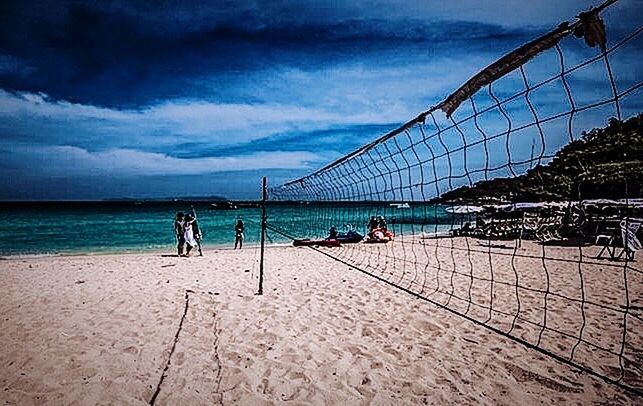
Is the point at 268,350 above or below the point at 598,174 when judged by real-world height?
below

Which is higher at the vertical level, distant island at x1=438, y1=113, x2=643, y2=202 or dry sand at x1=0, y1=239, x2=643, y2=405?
distant island at x1=438, y1=113, x2=643, y2=202

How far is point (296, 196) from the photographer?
13.6 metres

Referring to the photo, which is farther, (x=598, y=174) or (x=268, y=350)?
(x=598, y=174)

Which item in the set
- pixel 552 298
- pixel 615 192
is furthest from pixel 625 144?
pixel 552 298

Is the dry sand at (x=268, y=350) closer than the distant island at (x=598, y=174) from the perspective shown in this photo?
Yes

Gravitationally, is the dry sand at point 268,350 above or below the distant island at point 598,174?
below

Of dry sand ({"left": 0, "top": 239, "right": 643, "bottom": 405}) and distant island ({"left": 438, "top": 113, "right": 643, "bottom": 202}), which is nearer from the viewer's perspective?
dry sand ({"left": 0, "top": 239, "right": 643, "bottom": 405})

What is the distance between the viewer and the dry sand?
3056 mm

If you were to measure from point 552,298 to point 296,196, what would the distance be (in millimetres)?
8958

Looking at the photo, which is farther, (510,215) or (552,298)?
(510,215)

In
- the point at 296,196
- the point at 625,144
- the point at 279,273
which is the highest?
the point at 625,144

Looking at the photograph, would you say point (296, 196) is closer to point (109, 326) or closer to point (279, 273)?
point (279, 273)

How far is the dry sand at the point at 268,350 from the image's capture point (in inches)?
120

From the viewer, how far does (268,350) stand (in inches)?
152
